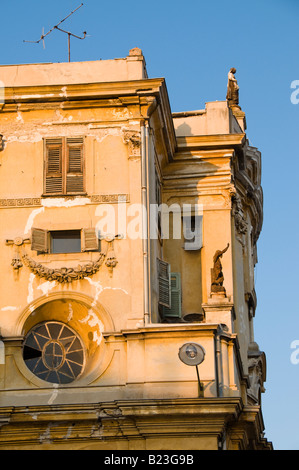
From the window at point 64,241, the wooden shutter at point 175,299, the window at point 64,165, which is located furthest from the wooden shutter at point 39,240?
the wooden shutter at point 175,299

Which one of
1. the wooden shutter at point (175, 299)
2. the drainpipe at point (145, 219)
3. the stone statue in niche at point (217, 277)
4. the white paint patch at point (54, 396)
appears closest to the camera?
the white paint patch at point (54, 396)

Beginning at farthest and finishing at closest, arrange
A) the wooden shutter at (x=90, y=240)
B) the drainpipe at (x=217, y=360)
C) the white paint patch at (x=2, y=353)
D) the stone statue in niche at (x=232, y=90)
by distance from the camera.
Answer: the stone statue in niche at (x=232, y=90)
the wooden shutter at (x=90, y=240)
the white paint patch at (x=2, y=353)
the drainpipe at (x=217, y=360)

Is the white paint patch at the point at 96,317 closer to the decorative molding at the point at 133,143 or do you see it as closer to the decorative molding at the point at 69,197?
the decorative molding at the point at 69,197

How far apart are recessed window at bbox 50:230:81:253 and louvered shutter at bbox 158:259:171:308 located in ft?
8.91

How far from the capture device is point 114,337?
117 ft

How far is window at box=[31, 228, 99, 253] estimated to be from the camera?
36625 millimetres

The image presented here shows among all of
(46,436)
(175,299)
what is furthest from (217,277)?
(46,436)

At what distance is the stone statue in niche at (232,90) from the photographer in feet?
150

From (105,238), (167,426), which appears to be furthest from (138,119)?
(167,426)

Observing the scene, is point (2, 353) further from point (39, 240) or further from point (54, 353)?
point (39, 240)

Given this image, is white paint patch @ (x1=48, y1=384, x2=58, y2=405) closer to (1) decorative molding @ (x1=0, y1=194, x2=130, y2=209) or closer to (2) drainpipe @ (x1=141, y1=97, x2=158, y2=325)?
(2) drainpipe @ (x1=141, y1=97, x2=158, y2=325)

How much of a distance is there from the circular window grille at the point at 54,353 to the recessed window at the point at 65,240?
82.1 inches

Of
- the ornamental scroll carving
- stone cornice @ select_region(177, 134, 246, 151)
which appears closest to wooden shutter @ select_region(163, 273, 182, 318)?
the ornamental scroll carving
